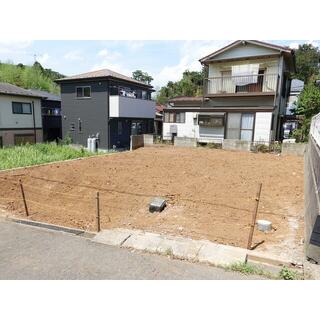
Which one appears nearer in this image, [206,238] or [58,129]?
[206,238]

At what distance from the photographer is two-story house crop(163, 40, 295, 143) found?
13969 millimetres

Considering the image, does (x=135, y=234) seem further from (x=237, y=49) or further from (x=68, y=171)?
(x=237, y=49)

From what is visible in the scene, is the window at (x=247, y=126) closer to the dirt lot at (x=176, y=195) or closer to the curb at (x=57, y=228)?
the dirt lot at (x=176, y=195)

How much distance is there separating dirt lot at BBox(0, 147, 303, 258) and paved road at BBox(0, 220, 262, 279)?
1214mm

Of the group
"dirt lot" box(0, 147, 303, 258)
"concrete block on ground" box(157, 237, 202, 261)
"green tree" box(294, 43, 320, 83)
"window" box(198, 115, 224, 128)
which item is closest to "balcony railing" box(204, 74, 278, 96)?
"window" box(198, 115, 224, 128)

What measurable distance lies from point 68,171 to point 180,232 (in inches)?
218

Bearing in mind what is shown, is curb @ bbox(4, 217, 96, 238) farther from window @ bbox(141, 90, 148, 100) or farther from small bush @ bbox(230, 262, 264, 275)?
window @ bbox(141, 90, 148, 100)

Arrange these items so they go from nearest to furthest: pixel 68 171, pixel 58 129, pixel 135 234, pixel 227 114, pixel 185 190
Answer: pixel 135 234 < pixel 185 190 < pixel 68 171 < pixel 227 114 < pixel 58 129

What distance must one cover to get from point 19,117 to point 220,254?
17.6 meters

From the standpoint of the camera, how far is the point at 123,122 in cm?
1880

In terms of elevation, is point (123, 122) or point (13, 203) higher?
point (123, 122)

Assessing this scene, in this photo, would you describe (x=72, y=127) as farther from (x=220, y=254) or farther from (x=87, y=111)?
(x=220, y=254)

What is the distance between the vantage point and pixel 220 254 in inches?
141
